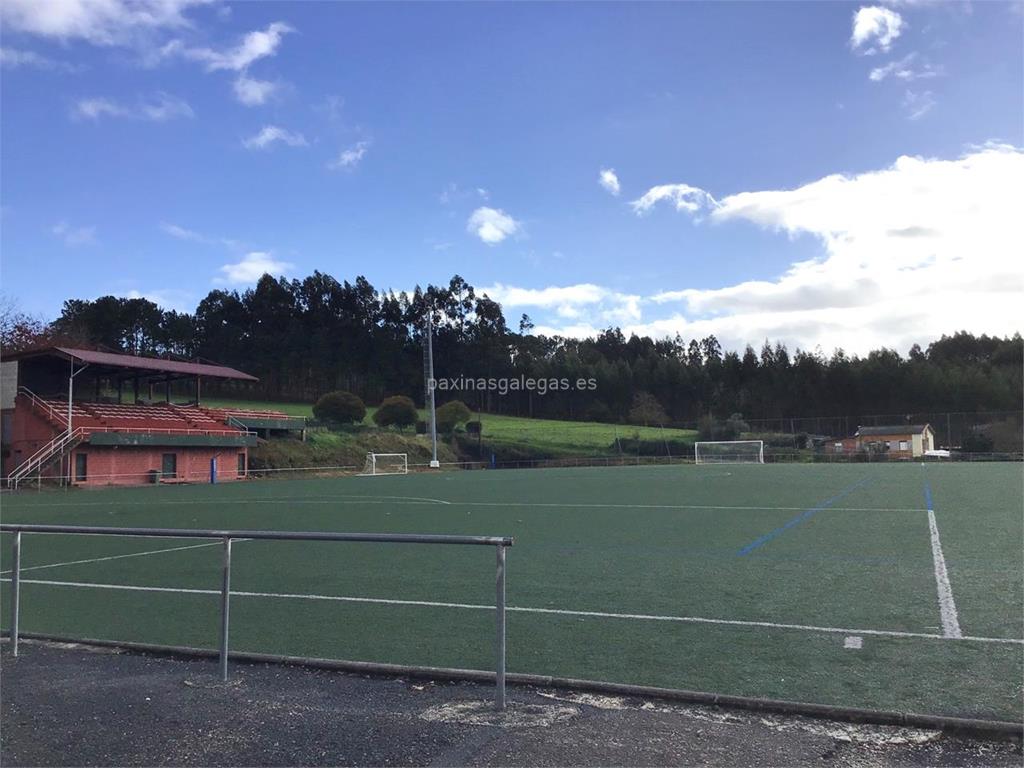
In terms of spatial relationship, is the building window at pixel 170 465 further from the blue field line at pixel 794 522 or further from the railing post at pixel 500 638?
the railing post at pixel 500 638

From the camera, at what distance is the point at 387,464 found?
51031 mm

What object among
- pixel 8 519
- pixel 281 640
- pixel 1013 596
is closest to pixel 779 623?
pixel 1013 596

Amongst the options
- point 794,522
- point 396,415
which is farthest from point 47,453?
point 794,522

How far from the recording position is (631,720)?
14.5 feet

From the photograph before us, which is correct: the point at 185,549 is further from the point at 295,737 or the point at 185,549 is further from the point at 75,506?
the point at 75,506

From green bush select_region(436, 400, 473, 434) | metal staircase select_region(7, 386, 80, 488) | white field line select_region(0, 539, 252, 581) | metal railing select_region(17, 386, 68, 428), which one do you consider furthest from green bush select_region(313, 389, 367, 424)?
white field line select_region(0, 539, 252, 581)

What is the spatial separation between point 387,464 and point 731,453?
22.4 meters

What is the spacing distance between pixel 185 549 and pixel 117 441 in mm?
26501

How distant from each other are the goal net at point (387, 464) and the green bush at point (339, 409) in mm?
9483

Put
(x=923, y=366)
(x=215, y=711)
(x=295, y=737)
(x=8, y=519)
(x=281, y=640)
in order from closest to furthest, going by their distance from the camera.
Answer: (x=295, y=737)
(x=215, y=711)
(x=281, y=640)
(x=8, y=519)
(x=923, y=366)

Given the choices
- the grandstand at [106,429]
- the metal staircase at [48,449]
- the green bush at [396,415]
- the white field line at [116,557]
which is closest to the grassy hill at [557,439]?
the green bush at [396,415]

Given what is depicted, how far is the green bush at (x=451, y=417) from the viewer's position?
65750 millimetres

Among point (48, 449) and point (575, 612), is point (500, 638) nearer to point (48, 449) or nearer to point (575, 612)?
point (575, 612)

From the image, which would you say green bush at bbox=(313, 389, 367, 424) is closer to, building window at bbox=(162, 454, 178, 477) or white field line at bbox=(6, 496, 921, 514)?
building window at bbox=(162, 454, 178, 477)
